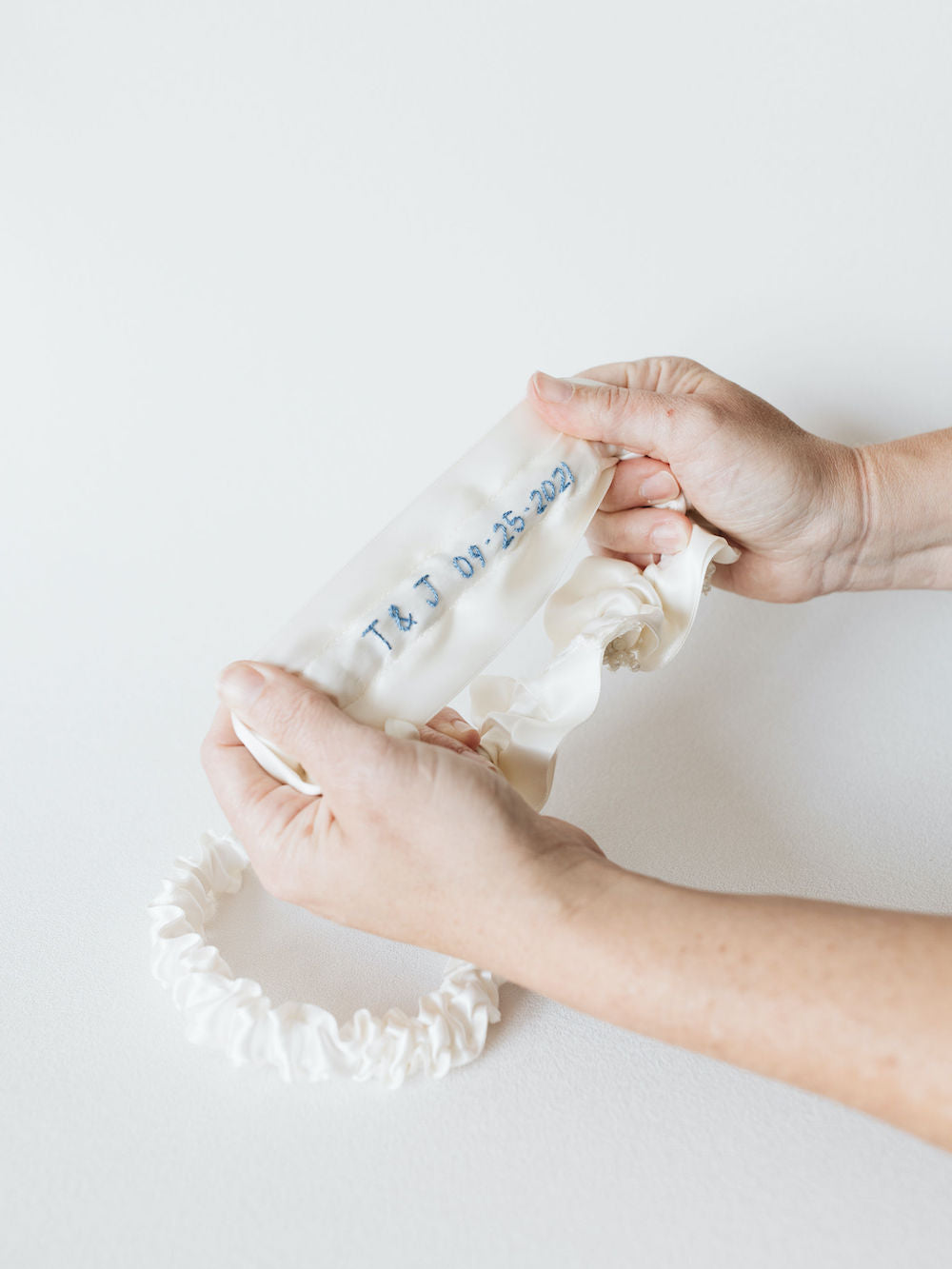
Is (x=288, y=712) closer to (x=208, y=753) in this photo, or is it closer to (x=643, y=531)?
(x=208, y=753)

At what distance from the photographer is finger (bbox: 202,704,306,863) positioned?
1.25 metres

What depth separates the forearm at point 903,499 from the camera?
1756mm

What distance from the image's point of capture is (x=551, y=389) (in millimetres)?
1500

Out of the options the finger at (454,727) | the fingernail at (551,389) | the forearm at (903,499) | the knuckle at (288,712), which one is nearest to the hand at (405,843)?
the knuckle at (288,712)

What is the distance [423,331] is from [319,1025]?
4.34 feet

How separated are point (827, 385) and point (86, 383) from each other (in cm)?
133

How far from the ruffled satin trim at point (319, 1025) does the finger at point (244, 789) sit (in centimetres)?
17

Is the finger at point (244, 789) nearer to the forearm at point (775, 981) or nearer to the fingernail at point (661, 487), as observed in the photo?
Answer: the forearm at point (775, 981)

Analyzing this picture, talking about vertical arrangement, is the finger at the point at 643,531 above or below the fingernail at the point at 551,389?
Result: below

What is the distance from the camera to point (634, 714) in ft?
6.06

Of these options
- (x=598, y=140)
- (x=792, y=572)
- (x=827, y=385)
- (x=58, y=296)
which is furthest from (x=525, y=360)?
(x=58, y=296)

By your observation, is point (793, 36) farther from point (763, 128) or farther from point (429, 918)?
point (429, 918)

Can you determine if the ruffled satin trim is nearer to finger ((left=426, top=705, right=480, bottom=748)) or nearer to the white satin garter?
the white satin garter

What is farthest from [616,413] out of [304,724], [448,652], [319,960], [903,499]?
[319,960]
